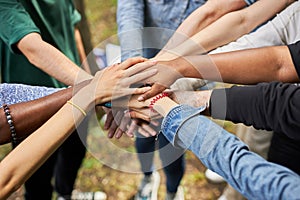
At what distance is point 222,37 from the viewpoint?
3.99 feet

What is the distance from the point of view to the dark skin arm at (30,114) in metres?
0.98

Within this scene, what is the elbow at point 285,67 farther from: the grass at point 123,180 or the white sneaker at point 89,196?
the white sneaker at point 89,196

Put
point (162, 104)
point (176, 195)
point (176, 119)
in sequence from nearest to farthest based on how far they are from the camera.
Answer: point (176, 119)
point (162, 104)
point (176, 195)

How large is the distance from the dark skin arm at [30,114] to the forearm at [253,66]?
38cm

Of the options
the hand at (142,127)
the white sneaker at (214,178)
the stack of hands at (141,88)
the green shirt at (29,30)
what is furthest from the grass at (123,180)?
the stack of hands at (141,88)

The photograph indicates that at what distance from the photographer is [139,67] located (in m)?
1.07

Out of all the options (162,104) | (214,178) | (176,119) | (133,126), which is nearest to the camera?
(176,119)

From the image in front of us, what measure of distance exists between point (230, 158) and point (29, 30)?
74cm

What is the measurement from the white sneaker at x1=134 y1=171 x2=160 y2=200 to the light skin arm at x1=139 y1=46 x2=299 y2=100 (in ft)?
2.75

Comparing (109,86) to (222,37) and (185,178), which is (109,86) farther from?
(185,178)

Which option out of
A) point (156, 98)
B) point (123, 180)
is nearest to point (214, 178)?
point (123, 180)

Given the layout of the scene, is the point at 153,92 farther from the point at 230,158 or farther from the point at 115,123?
the point at 230,158

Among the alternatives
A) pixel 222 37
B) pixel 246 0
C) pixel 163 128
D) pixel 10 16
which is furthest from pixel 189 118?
pixel 10 16

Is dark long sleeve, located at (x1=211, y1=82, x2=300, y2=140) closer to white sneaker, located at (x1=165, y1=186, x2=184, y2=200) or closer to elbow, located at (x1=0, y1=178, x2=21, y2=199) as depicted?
elbow, located at (x1=0, y1=178, x2=21, y2=199)
